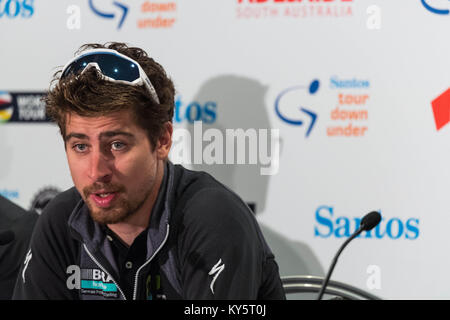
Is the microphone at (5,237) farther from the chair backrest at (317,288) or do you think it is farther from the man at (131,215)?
the chair backrest at (317,288)

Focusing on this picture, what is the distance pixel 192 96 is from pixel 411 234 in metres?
1.03

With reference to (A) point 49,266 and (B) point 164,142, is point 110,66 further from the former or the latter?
(A) point 49,266

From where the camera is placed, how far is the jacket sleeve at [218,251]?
133cm

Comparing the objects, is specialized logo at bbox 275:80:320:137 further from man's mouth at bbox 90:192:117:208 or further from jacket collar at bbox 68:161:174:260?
man's mouth at bbox 90:192:117:208

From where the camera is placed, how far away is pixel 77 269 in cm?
151

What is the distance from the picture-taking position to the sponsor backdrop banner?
102 inches

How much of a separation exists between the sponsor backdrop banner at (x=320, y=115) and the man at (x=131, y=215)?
1.13 metres

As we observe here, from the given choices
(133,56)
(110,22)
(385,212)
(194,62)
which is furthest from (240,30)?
(133,56)

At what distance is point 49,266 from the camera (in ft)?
4.94

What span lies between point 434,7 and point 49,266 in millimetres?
1820

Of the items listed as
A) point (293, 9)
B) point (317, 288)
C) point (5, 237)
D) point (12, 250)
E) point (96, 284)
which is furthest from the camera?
point (293, 9)

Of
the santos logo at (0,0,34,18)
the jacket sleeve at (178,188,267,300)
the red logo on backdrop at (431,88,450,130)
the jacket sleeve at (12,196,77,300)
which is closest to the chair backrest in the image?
the red logo on backdrop at (431,88,450,130)

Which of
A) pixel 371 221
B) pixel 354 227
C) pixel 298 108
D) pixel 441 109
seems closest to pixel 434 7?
pixel 441 109
